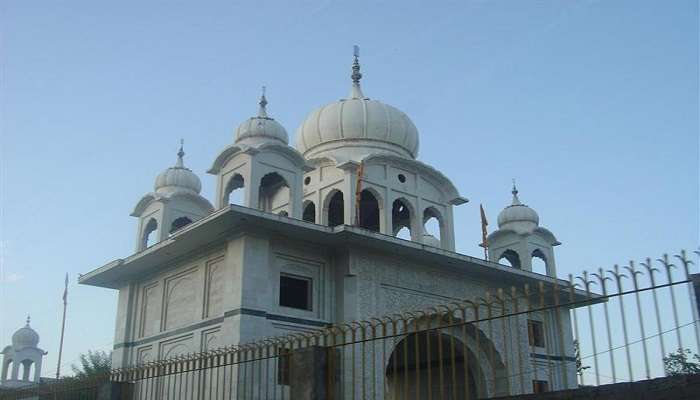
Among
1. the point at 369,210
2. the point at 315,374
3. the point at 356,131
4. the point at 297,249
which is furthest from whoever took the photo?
the point at 369,210

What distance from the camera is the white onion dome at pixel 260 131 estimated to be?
17047 millimetres

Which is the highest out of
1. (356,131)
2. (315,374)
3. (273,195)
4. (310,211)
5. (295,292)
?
(356,131)

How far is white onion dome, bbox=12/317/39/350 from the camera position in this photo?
3734 cm

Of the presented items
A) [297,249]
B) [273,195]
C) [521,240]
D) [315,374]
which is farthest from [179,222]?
[315,374]

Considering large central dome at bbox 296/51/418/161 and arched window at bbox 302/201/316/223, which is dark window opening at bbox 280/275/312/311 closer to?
arched window at bbox 302/201/316/223

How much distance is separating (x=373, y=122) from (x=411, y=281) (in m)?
5.49

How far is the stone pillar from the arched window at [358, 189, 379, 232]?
12053 millimetres

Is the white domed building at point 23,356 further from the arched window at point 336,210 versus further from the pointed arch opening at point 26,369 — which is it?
the arched window at point 336,210

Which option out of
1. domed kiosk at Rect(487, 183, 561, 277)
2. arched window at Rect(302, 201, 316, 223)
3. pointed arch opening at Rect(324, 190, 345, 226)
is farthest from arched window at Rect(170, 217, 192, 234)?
domed kiosk at Rect(487, 183, 561, 277)

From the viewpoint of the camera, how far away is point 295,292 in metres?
16.1

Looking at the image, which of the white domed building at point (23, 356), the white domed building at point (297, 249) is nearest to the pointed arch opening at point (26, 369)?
the white domed building at point (23, 356)

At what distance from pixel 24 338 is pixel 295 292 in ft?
89.5

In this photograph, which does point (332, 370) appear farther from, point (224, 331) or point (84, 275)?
point (84, 275)

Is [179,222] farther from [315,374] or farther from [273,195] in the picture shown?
[315,374]
